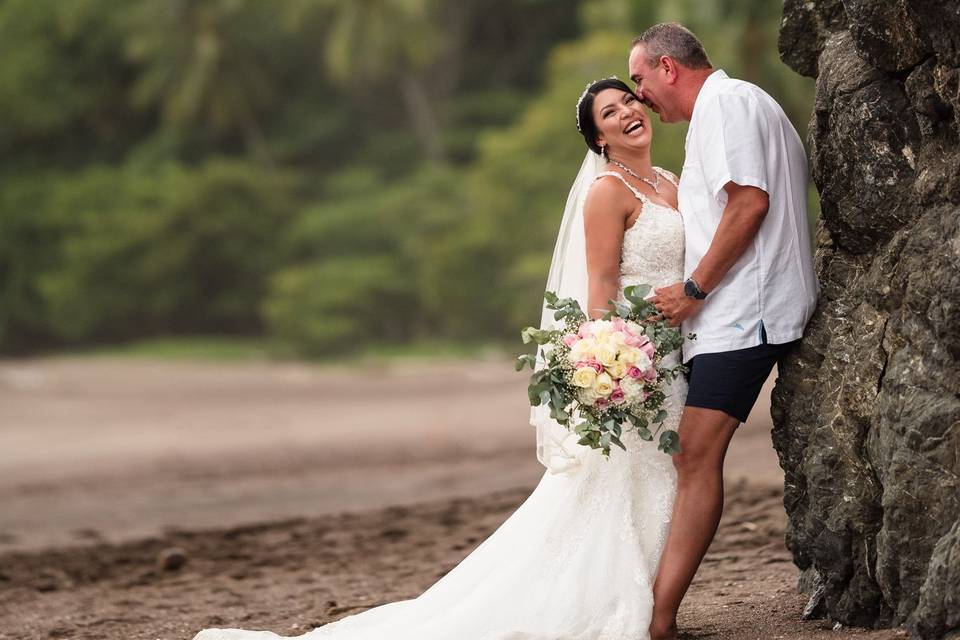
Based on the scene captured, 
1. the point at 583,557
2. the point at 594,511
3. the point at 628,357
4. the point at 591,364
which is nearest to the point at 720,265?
the point at 628,357

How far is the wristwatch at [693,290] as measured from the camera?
14.4 ft

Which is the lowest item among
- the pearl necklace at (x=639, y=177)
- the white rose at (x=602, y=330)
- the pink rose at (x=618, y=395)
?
the pink rose at (x=618, y=395)

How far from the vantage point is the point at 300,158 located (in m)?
41.4

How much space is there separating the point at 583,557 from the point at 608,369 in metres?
0.78

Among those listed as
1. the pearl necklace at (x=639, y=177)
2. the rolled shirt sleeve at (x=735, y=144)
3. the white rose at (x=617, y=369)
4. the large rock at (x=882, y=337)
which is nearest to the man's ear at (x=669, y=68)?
the rolled shirt sleeve at (x=735, y=144)

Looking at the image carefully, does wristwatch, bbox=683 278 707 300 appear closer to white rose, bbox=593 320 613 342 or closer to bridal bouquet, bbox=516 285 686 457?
bridal bouquet, bbox=516 285 686 457

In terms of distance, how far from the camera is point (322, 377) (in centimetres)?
2698

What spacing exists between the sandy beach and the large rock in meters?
0.34

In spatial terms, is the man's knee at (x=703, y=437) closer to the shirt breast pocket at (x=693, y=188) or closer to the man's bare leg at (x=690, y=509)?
the man's bare leg at (x=690, y=509)

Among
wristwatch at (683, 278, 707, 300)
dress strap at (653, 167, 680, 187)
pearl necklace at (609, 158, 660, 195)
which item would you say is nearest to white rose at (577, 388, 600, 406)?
wristwatch at (683, 278, 707, 300)

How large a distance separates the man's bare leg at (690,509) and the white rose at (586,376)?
1.27ft

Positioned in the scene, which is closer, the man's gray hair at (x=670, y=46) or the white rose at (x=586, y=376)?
the white rose at (x=586, y=376)

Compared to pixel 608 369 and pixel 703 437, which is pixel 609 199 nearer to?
pixel 608 369

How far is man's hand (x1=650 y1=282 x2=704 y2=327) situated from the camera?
4449mm
